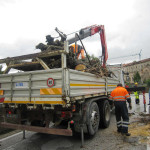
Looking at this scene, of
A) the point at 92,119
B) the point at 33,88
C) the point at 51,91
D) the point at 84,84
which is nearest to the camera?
the point at 51,91

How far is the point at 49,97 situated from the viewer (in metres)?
3.04

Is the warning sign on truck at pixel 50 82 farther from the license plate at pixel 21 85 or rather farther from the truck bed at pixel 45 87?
the license plate at pixel 21 85

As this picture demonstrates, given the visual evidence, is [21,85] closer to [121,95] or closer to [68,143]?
[68,143]

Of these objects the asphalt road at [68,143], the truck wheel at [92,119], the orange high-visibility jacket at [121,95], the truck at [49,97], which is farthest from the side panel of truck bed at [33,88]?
the orange high-visibility jacket at [121,95]

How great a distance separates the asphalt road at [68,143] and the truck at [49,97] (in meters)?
0.38

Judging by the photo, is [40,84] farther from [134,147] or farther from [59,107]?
[134,147]

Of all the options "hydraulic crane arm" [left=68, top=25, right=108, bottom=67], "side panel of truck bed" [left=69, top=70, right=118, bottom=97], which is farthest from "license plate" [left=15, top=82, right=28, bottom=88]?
"hydraulic crane arm" [left=68, top=25, right=108, bottom=67]

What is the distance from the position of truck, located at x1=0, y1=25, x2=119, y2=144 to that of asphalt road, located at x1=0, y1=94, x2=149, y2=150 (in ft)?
1.25

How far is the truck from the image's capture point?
9.75ft

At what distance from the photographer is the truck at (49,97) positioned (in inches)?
117

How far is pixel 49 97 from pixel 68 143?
1.64 meters

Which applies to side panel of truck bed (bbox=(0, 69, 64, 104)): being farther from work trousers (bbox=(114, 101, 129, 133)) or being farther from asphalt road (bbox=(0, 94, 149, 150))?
work trousers (bbox=(114, 101, 129, 133))

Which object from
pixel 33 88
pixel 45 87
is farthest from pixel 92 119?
pixel 33 88

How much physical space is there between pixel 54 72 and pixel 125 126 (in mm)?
2788
